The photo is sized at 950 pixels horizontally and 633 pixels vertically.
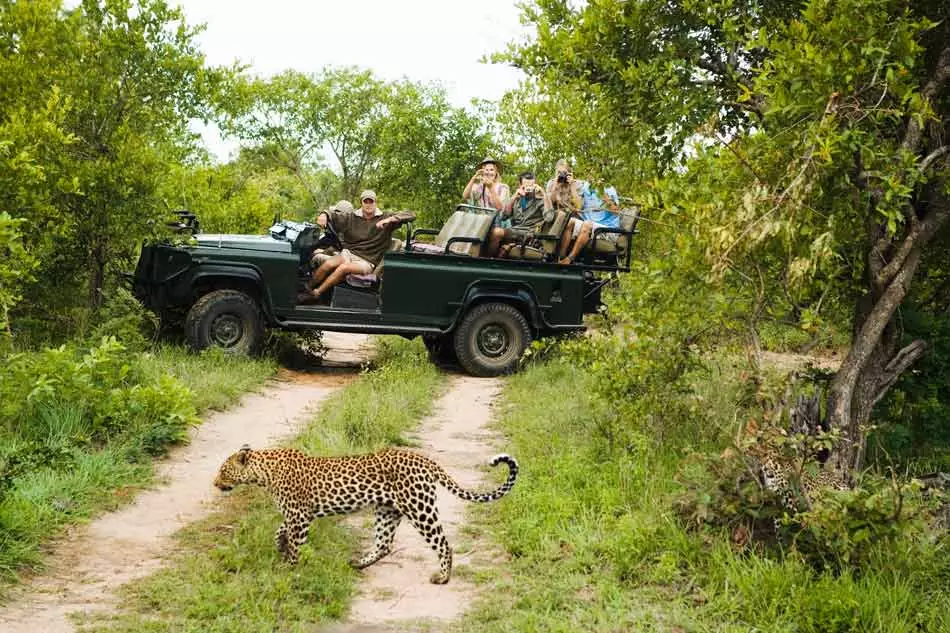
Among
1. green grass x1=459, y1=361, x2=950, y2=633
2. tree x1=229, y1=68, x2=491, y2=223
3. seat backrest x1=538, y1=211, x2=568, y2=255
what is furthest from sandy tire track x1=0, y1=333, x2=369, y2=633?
tree x1=229, y1=68, x2=491, y2=223

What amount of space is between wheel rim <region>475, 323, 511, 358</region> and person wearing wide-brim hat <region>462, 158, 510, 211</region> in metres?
1.78

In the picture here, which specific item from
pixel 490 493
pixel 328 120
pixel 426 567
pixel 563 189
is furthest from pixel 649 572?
pixel 328 120

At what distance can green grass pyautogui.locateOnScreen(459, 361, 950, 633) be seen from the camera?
5305 mm

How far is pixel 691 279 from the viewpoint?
7.17 metres

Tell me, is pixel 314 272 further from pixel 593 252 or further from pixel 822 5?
pixel 822 5

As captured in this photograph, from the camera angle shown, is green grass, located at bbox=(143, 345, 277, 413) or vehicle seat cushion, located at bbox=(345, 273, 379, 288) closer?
green grass, located at bbox=(143, 345, 277, 413)

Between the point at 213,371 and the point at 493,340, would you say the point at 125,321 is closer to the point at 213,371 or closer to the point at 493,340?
the point at 213,371

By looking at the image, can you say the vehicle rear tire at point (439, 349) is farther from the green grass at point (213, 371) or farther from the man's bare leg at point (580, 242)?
the green grass at point (213, 371)

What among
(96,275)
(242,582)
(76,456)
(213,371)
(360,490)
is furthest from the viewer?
(96,275)

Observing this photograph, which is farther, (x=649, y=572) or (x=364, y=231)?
(x=364, y=231)

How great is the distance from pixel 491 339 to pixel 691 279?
247 inches

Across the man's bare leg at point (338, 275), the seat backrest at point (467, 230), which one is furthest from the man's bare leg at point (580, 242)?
the man's bare leg at point (338, 275)

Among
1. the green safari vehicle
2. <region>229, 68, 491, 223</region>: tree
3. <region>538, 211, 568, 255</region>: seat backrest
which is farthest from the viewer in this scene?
<region>229, 68, 491, 223</region>: tree

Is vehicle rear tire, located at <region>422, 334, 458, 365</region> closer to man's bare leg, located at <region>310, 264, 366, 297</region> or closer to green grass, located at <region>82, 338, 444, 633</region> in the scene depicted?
man's bare leg, located at <region>310, 264, 366, 297</region>
